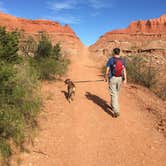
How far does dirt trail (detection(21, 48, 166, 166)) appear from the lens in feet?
17.1

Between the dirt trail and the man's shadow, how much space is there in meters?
0.03

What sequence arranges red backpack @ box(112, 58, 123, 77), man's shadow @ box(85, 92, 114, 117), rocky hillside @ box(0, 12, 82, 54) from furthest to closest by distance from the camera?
rocky hillside @ box(0, 12, 82, 54) < man's shadow @ box(85, 92, 114, 117) < red backpack @ box(112, 58, 123, 77)

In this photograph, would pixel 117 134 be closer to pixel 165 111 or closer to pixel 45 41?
pixel 165 111

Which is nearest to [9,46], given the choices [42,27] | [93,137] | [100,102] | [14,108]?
[14,108]

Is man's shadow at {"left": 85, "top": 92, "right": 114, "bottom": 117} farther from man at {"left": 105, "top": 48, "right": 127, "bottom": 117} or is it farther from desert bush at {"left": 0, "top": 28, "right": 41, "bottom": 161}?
desert bush at {"left": 0, "top": 28, "right": 41, "bottom": 161}

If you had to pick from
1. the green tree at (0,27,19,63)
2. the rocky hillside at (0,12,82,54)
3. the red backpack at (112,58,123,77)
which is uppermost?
the rocky hillside at (0,12,82,54)

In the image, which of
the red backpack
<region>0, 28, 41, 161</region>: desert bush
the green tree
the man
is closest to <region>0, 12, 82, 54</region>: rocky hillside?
the green tree

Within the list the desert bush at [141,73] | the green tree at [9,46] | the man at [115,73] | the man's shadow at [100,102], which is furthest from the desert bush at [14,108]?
the desert bush at [141,73]

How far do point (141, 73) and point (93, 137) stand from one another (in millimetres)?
6764

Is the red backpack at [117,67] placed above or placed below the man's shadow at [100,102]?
above

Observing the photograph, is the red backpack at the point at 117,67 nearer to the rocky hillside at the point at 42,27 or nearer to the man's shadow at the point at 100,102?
the man's shadow at the point at 100,102

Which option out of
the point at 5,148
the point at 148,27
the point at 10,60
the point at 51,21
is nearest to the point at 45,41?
the point at 10,60

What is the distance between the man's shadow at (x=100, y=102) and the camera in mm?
7858

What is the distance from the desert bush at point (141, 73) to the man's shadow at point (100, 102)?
3076mm
